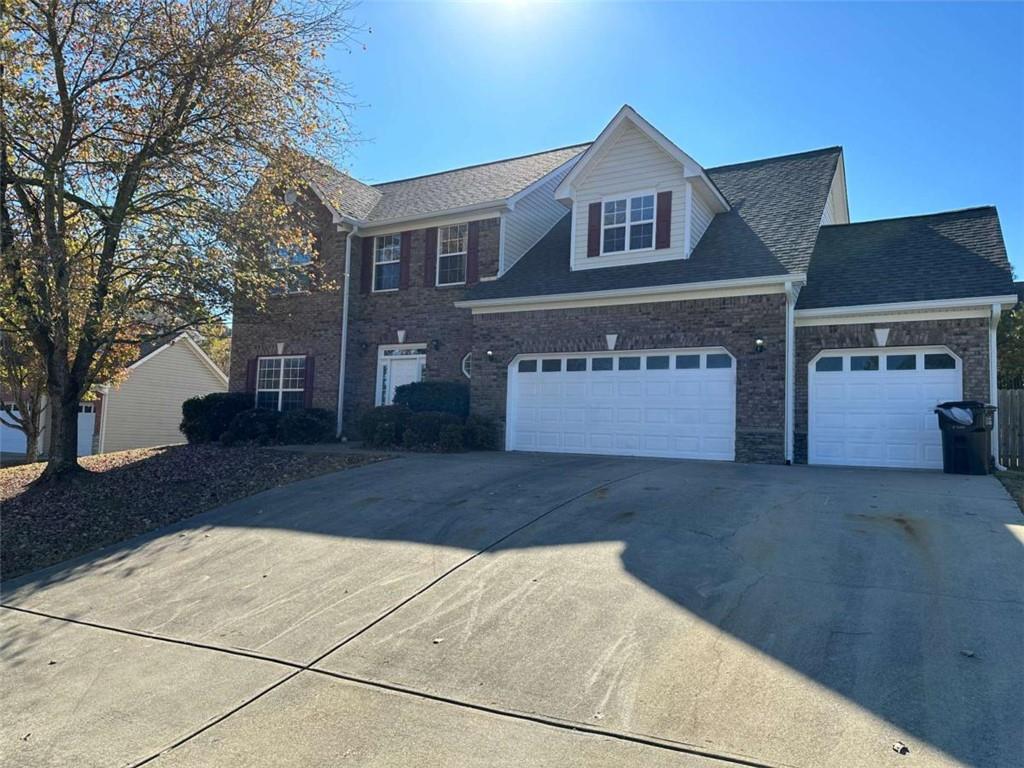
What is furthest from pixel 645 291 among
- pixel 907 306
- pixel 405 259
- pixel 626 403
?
pixel 405 259

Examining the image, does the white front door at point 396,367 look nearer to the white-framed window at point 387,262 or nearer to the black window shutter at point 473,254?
the white-framed window at point 387,262

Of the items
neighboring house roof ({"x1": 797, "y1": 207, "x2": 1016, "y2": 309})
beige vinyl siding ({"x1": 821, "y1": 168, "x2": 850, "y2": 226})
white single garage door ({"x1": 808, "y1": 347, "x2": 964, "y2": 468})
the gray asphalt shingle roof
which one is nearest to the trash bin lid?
white single garage door ({"x1": 808, "y1": 347, "x2": 964, "y2": 468})

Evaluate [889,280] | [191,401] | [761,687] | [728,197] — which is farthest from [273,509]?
[728,197]

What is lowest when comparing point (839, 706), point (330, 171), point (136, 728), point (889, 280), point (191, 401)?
point (136, 728)

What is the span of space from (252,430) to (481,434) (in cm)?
568

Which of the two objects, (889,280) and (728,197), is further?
(728,197)

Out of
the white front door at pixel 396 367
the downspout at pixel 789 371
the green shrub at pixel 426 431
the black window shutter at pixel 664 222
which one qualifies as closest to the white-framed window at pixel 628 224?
the black window shutter at pixel 664 222

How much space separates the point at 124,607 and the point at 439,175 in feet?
56.9

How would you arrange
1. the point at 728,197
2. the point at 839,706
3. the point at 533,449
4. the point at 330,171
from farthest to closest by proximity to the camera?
the point at 728,197, the point at 533,449, the point at 330,171, the point at 839,706

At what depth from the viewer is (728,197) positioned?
16.8 meters

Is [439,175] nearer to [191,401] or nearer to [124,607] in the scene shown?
[191,401]

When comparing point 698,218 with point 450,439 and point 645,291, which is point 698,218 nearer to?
point 645,291

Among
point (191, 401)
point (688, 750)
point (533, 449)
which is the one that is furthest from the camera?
point (191, 401)

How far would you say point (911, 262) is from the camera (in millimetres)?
13594
